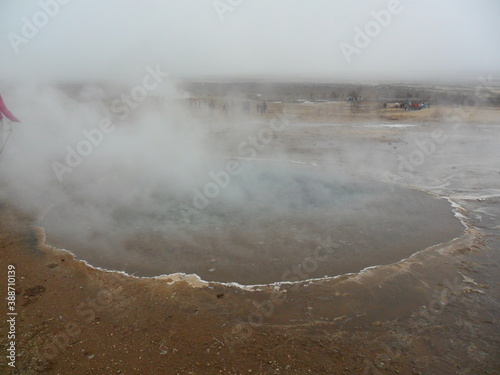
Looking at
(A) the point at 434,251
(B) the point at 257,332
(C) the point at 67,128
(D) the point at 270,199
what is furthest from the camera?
(C) the point at 67,128

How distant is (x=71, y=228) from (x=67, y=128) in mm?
6272

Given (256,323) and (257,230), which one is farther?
(257,230)

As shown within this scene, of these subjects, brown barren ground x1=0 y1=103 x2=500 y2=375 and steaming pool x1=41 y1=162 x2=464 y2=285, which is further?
steaming pool x1=41 y1=162 x2=464 y2=285

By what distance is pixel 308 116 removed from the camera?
19797 mm

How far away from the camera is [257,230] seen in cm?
482

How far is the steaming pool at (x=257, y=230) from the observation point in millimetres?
3999

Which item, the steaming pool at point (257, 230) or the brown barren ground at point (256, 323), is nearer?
the brown barren ground at point (256, 323)

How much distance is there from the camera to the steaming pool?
400cm

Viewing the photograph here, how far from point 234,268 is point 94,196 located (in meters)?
3.44

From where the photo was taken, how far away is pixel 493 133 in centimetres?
1402

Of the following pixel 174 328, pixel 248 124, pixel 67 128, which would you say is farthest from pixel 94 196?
pixel 248 124

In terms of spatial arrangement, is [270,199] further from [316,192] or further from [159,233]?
[159,233]

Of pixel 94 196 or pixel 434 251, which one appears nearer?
pixel 434 251

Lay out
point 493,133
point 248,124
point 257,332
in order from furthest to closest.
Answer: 1. point 248,124
2. point 493,133
3. point 257,332
